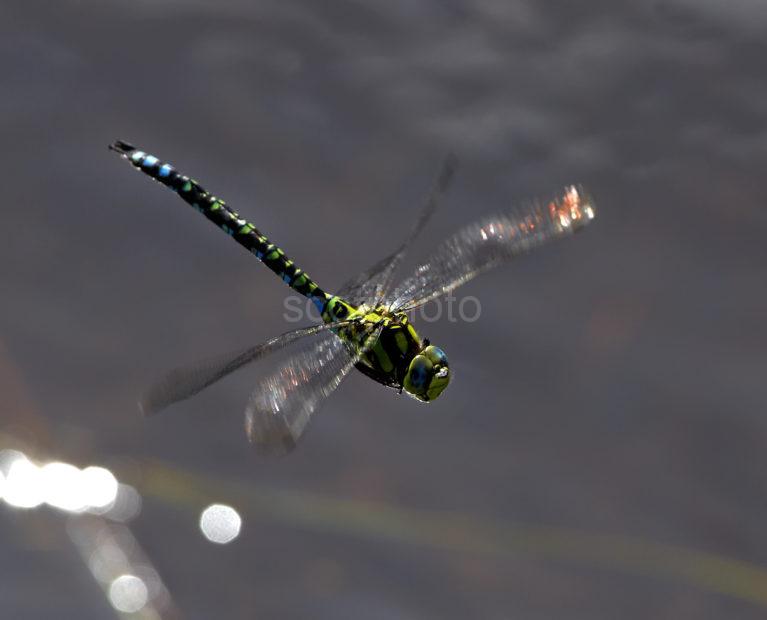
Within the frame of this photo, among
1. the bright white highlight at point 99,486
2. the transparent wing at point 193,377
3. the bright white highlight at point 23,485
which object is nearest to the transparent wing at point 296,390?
the transparent wing at point 193,377

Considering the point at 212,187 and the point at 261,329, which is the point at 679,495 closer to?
the point at 261,329

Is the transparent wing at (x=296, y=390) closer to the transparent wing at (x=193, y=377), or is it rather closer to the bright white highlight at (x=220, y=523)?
the transparent wing at (x=193, y=377)

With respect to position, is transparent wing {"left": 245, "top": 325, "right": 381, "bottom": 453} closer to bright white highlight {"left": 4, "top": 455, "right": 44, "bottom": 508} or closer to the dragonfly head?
the dragonfly head

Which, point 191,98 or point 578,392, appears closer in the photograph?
point 578,392

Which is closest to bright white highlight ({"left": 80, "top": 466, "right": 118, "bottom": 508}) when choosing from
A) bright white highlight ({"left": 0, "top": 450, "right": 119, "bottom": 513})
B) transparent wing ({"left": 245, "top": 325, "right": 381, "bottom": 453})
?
bright white highlight ({"left": 0, "top": 450, "right": 119, "bottom": 513})

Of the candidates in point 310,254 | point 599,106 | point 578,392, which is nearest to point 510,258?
point 578,392

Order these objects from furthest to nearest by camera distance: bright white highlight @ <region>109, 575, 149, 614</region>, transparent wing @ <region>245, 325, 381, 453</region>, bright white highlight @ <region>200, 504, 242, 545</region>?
bright white highlight @ <region>200, 504, 242, 545</region>
transparent wing @ <region>245, 325, 381, 453</region>
bright white highlight @ <region>109, 575, 149, 614</region>

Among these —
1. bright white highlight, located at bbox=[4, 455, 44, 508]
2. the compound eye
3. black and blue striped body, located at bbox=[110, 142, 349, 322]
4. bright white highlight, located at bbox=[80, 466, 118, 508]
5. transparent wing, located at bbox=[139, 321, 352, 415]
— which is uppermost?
black and blue striped body, located at bbox=[110, 142, 349, 322]
